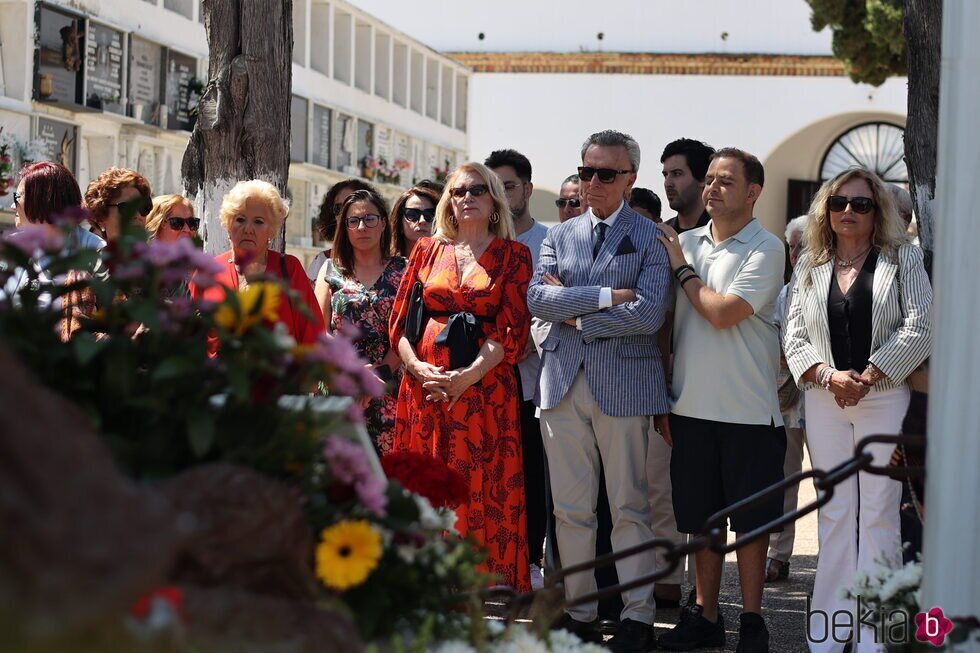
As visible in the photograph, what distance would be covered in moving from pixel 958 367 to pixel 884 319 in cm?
275

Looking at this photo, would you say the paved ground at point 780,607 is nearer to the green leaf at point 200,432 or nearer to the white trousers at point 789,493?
the white trousers at point 789,493

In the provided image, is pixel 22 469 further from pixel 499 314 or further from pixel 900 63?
pixel 900 63

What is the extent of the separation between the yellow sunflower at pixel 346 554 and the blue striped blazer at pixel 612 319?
339cm

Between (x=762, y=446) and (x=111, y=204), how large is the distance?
3.28 m

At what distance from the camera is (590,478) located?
5934mm

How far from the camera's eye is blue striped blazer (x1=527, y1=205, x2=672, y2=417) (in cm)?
571

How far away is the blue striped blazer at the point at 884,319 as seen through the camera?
209 inches

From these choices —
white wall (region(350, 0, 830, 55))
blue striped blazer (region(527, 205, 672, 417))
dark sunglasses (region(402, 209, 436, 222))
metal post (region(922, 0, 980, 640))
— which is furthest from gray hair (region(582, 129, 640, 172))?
white wall (region(350, 0, 830, 55))

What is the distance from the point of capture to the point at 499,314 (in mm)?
6176

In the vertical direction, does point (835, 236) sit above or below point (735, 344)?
above

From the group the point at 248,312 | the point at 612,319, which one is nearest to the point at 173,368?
the point at 248,312

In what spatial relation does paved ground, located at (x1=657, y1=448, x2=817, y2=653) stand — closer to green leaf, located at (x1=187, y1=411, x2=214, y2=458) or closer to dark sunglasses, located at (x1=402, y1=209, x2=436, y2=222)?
dark sunglasses, located at (x1=402, y1=209, x2=436, y2=222)

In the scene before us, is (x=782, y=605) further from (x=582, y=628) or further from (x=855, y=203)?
(x=855, y=203)

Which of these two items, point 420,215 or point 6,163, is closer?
point 420,215
